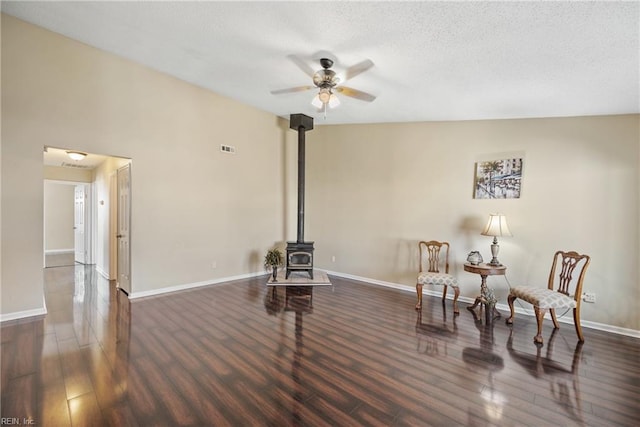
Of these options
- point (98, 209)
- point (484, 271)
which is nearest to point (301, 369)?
point (484, 271)

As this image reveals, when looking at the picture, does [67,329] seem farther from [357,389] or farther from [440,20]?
[440,20]

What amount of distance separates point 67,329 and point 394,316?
12.7 feet

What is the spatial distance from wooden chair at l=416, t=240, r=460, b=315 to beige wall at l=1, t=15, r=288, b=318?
10.2ft

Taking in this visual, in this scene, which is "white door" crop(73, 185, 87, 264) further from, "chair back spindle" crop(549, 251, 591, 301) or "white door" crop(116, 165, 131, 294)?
"chair back spindle" crop(549, 251, 591, 301)

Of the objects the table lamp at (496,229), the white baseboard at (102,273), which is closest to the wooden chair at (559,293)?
the table lamp at (496,229)

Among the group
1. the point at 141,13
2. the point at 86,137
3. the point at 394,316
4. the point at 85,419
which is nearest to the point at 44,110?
the point at 86,137

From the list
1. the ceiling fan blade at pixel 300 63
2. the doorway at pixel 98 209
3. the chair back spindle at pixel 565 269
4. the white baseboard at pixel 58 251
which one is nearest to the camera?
the ceiling fan blade at pixel 300 63

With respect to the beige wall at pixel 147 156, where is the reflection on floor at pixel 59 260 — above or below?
below

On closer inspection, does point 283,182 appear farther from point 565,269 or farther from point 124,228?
point 565,269

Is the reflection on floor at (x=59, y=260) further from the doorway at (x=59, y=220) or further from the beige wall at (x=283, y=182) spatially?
the beige wall at (x=283, y=182)

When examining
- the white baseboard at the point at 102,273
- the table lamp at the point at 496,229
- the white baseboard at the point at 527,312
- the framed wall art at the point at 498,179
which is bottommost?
the white baseboard at the point at 527,312

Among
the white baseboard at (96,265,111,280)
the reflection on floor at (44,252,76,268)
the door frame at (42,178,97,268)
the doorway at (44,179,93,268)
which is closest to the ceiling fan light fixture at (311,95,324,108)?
the white baseboard at (96,265,111,280)

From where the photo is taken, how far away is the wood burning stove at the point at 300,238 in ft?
18.0

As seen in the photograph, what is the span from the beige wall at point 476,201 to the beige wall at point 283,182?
18mm
